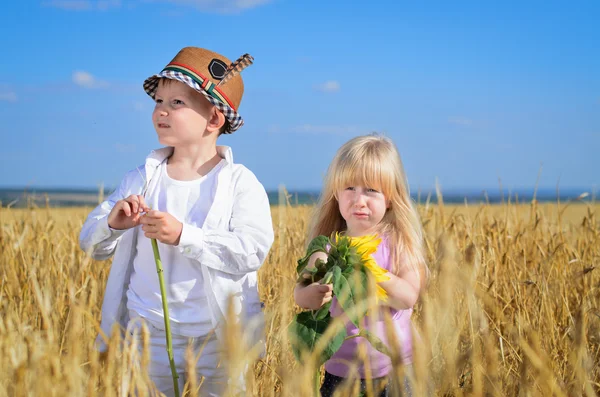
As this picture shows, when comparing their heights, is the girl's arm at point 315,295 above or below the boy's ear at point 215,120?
below

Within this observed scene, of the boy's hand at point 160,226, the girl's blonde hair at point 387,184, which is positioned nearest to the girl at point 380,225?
the girl's blonde hair at point 387,184

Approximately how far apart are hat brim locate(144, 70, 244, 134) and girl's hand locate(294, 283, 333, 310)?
0.82 metres

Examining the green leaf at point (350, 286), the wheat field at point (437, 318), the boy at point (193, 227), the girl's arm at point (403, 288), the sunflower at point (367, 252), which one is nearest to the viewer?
the wheat field at point (437, 318)

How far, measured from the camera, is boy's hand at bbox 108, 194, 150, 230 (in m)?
1.76

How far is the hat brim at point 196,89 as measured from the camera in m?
1.98

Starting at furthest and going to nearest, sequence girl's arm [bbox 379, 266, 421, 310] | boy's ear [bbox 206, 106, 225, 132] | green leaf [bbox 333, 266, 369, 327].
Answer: boy's ear [bbox 206, 106, 225, 132] → girl's arm [bbox 379, 266, 421, 310] → green leaf [bbox 333, 266, 369, 327]

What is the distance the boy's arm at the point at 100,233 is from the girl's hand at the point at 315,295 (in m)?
0.75

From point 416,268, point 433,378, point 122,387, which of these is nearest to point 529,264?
point 416,268

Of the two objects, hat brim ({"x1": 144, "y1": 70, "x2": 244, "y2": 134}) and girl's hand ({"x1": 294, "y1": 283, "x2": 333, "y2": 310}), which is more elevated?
hat brim ({"x1": 144, "y1": 70, "x2": 244, "y2": 134})

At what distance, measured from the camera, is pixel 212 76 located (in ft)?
6.76

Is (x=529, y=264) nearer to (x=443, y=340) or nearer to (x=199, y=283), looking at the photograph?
(x=199, y=283)

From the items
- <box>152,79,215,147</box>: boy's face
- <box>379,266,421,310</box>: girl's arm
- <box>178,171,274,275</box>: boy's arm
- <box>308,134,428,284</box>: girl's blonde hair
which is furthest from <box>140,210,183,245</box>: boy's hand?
<box>379,266,421,310</box>: girl's arm

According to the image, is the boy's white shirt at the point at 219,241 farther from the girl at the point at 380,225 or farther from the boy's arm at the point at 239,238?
the girl at the point at 380,225

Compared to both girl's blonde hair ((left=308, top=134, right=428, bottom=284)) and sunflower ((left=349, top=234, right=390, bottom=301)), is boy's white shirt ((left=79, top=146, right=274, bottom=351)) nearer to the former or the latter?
girl's blonde hair ((left=308, top=134, right=428, bottom=284))
